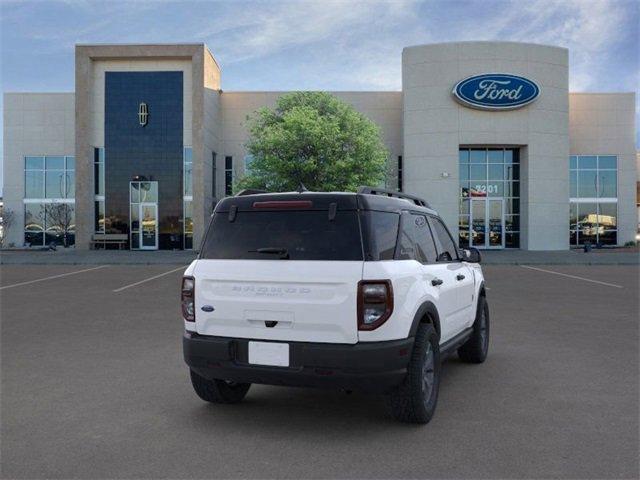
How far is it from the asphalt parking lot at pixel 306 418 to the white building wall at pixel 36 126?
103ft

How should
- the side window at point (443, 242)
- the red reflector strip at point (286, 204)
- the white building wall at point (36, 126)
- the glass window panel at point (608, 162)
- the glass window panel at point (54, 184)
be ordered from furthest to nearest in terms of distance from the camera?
1. the glass window panel at point (54, 184)
2. the white building wall at point (36, 126)
3. the glass window panel at point (608, 162)
4. the side window at point (443, 242)
5. the red reflector strip at point (286, 204)

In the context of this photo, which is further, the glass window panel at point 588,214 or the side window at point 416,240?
the glass window panel at point 588,214

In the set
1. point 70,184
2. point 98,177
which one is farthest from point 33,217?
point 98,177

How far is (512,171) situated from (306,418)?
103 ft

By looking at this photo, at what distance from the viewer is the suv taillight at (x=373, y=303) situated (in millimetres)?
3852

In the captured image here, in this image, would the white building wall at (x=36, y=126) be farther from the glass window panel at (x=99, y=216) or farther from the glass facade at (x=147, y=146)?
the glass window panel at (x=99, y=216)

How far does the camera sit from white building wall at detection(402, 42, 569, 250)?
3125 cm

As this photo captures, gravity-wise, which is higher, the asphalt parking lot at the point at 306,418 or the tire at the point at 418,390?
the tire at the point at 418,390

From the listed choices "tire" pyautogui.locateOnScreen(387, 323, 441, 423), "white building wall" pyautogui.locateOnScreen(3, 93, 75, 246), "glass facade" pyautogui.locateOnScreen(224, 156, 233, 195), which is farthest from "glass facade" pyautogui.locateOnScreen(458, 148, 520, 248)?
"tire" pyautogui.locateOnScreen(387, 323, 441, 423)

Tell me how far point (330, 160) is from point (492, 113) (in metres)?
10.8

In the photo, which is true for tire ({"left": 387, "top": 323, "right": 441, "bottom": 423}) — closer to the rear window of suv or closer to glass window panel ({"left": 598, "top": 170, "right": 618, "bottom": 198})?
the rear window of suv

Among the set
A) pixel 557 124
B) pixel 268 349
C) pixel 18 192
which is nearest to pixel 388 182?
pixel 557 124

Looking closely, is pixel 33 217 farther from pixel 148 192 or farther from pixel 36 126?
pixel 148 192

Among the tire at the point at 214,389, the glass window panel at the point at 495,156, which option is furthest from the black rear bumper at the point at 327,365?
the glass window panel at the point at 495,156
